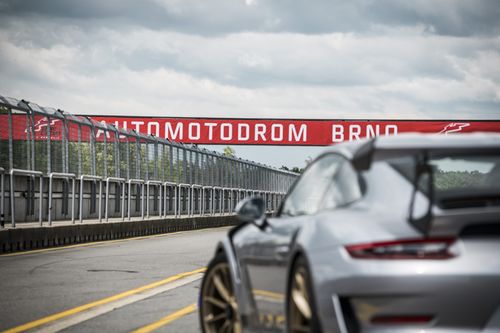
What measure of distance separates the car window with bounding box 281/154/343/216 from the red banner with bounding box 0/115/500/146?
172 feet

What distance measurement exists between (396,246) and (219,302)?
243 cm

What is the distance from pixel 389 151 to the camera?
4.82 m

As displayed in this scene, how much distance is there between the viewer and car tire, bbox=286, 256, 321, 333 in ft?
15.1

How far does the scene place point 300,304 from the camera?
194 inches

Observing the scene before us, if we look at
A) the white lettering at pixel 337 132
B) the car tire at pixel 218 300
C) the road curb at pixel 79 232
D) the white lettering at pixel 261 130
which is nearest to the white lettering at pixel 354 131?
the white lettering at pixel 337 132

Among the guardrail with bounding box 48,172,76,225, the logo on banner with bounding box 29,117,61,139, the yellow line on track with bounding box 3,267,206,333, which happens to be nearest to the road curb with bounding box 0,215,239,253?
the guardrail with bounding box 48,172,76,225

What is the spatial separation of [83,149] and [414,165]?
2096cm

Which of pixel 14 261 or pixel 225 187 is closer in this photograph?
pixel 14 261

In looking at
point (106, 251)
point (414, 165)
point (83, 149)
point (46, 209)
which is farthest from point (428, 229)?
point (83, 149)

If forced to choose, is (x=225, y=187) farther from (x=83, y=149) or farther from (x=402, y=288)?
(x=402, y=288)

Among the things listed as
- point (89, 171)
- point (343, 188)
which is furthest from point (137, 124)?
point (343, 188)

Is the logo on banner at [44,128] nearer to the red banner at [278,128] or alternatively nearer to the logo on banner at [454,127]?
the red banner at [278,128]

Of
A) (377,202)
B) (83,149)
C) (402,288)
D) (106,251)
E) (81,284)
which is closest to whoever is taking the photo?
(402,288)

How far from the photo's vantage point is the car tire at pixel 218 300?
6.36 metres
